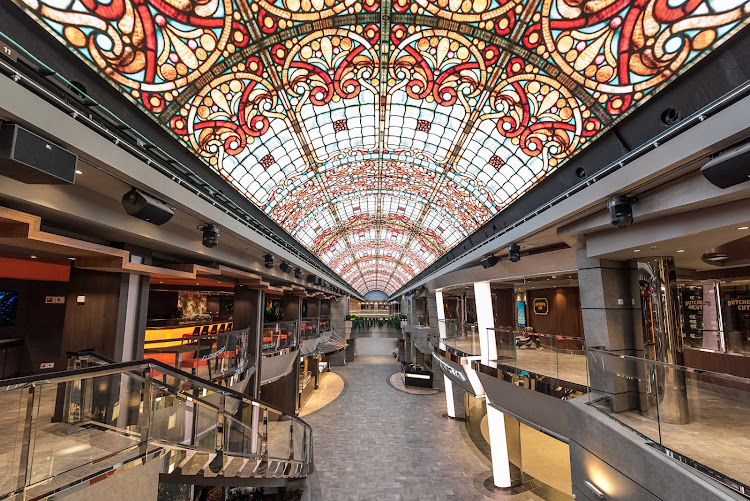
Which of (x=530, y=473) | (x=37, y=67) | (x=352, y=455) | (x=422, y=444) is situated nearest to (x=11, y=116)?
(x=37, y=67)

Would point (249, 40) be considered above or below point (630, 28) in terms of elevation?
above

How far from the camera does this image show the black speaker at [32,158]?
2.90m

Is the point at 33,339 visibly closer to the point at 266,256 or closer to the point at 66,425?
the point at 266,256

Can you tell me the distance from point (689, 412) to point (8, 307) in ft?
49.9

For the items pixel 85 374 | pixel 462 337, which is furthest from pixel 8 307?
pixel 462 337

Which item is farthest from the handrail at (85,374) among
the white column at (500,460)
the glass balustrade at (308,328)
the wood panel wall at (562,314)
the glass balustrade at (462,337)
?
the wood panel wall at (562,314)

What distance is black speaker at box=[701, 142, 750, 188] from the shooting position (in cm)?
327

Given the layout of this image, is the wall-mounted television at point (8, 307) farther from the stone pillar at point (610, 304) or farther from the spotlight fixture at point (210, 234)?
the stone pillar at point (610, 304)

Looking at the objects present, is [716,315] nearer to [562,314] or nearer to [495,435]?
[562,314]

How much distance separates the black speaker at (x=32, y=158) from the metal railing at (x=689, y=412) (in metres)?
6.77

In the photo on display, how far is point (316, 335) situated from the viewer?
22719 mm

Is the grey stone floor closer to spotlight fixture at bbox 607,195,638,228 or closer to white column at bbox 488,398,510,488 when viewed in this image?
white column at bbox 488,398,510,488

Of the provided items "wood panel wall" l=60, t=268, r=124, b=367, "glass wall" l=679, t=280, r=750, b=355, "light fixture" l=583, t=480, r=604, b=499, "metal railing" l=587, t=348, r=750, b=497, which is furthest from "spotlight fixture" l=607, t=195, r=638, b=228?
"wood panel wall" l=60, t=268, r=124, b=367

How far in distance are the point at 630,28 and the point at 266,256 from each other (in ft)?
34.1
